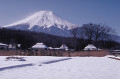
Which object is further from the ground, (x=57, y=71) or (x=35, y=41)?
(x=35, y=41)

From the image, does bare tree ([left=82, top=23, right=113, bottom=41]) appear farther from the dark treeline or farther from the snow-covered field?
the snow-covered field

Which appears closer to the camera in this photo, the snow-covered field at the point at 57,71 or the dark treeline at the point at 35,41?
the snow-covered field at the point at 57,71

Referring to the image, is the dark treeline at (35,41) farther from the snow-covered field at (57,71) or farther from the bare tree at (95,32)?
the snow-covered field at (57,71)

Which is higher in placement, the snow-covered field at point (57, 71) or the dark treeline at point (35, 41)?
the dark treeline at point (35, 41)

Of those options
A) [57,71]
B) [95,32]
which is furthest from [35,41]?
[57,71]

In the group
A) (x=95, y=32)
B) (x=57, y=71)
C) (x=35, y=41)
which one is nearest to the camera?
(x=57, y=71)

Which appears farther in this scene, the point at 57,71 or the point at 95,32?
the point at 95,32

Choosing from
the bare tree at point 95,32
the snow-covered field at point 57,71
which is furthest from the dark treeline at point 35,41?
the snow-covered field at point 57,71

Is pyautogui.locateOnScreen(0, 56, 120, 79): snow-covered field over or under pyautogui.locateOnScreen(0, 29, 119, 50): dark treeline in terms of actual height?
under

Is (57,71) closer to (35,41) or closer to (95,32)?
(95,32)

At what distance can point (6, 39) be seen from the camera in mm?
90250

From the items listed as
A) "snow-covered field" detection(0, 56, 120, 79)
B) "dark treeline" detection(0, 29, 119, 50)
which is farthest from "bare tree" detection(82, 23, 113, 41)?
"snow-covered field" detection(0, 56, 120, 79)

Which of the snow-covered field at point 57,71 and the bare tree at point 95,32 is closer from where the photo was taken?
the snow-covered field at point 57,71

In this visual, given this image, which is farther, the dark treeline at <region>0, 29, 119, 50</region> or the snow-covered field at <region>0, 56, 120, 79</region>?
the dark treeline at <region>0, 29, 119, 50</region>
